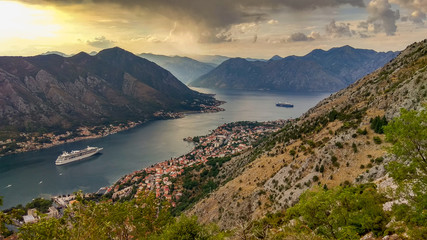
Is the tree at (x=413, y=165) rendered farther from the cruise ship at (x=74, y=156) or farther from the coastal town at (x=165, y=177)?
the cruise ship at (x=74, y=156)

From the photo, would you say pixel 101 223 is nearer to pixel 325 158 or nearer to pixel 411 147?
pixel 411 147

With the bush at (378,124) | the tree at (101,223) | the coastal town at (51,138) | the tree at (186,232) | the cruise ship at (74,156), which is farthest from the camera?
the coastal town at (51,138)

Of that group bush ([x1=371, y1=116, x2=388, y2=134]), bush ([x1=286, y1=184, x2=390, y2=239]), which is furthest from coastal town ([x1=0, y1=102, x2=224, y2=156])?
bush ([x1=371, y1=116, x2=388, y2=134])

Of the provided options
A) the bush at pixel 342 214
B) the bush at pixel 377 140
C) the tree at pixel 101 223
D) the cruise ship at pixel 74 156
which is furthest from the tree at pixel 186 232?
the cruise ship at pixel 74 156

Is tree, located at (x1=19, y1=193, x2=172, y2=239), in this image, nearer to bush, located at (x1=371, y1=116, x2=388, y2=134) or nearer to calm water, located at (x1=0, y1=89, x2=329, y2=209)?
bush, located at (x1=371, y1=116, x2=388, y2=134)

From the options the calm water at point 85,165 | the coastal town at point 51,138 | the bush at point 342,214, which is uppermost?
the bush at point 342,214

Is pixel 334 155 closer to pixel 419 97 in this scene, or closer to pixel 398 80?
pixel 419 97
